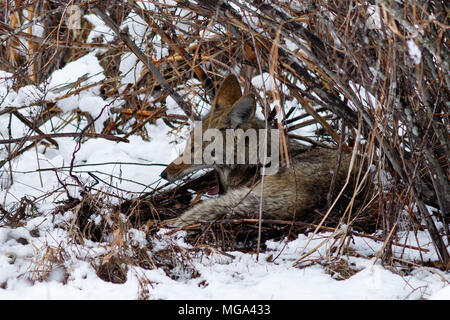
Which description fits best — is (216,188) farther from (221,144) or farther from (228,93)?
(228,93)

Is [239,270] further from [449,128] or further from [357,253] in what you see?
[449,128]

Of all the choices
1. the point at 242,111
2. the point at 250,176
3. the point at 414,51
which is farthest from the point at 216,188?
the point at 414,51

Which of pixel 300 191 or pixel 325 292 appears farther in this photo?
pixel 300 191

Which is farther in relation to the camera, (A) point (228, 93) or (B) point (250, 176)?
(A) point (228, 93)

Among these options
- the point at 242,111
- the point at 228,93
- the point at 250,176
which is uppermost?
the point at 228,93

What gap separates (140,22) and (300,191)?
171 centimetres

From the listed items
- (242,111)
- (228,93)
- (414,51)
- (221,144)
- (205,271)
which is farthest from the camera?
(228,93)

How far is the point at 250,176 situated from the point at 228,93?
71cm

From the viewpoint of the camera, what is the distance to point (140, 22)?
3.99 meters

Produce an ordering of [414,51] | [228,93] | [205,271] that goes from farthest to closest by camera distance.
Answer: [228,93] → [205,271] → [414,51]

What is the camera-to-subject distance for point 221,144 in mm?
4352

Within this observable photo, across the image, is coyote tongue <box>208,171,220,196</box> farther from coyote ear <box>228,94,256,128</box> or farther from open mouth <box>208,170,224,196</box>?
coyote ear <box>228,94,256,128</box>

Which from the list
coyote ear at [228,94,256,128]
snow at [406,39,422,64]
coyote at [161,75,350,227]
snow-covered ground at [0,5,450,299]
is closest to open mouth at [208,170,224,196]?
coyote at [161,75,350,227]
